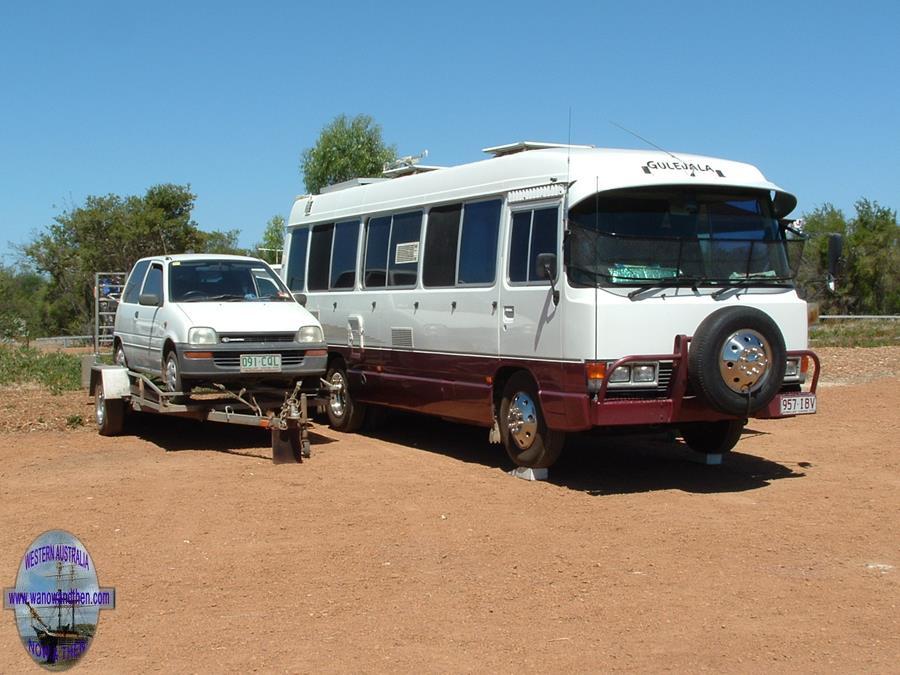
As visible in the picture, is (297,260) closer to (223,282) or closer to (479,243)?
(223,282)

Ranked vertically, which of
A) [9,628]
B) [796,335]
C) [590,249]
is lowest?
[9,628]

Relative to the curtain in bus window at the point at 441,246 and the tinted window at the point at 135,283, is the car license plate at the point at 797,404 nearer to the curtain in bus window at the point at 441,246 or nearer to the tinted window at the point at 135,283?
the curtain in bus window at the point at 441,246

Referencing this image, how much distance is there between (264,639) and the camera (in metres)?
5.77

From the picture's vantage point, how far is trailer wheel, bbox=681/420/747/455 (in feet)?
36.0

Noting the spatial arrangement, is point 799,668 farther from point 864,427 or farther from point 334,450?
point 864,427

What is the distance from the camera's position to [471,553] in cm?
758

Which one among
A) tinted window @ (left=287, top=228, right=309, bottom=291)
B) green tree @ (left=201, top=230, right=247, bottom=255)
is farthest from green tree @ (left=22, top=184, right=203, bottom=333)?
tinted window @ (left=287, top=228, right=309, bottom=291)

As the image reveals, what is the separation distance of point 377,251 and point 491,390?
A: 126 inches

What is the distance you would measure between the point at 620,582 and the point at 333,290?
813cm

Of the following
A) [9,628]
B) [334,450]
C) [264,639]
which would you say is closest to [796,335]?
[334,450]

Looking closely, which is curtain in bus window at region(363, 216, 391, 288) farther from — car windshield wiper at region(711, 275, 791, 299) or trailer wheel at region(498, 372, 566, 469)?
car windshield wiper at region(711, 275, 791, 299)

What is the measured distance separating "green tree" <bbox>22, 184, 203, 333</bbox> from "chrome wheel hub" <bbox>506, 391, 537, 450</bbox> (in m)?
29.9

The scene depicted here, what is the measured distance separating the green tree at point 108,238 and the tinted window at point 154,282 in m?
25.8

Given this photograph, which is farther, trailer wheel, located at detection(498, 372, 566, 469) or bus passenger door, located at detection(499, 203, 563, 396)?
trailer wheel, located at detection(498, 372, 566, 469)
